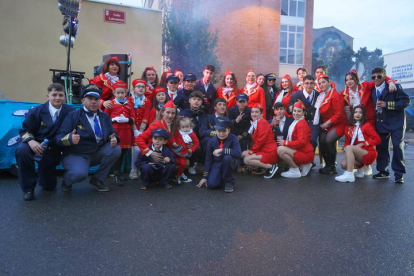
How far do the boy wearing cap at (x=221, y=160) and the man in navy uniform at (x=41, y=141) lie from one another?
77.0 inches

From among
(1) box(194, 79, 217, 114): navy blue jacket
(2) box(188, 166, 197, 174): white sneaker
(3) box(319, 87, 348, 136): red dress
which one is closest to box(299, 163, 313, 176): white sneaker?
(3) box(319, 87, 348, 136): red dress

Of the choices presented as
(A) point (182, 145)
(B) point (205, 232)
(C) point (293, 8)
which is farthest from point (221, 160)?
(C) point (293, 8)

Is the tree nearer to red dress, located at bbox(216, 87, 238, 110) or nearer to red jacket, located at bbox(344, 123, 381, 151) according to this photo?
red dress, located at bbox(216, 87, 238, 110)

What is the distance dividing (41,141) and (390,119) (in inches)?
201

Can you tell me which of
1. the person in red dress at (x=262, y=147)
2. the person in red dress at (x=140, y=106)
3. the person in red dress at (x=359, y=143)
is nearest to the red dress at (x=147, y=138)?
the person in red dress at (x=140, y=106)

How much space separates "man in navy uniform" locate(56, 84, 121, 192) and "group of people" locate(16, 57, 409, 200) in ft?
0.04

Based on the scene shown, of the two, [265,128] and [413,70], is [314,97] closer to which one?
[265,128]

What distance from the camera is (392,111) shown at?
5445 millimetres

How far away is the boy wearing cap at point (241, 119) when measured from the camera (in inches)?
243

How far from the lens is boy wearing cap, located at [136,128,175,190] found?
4598 millimetres

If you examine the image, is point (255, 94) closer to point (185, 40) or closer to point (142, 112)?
point (142, 112)

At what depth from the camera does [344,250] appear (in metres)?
2.71

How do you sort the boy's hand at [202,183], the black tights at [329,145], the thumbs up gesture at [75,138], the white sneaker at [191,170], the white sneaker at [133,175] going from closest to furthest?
the thumbs up gesture at [75,138] → the boy's hand at [202,183] → the white sneaker at [133,175] → the white sneaker at [191,170] → the black tights at [329,145]

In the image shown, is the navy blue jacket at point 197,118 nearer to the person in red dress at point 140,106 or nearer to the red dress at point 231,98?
the person in red dress at point 140,106
